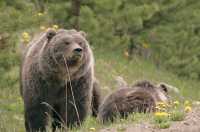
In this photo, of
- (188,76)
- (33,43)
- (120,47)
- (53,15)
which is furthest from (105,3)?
(33,43)

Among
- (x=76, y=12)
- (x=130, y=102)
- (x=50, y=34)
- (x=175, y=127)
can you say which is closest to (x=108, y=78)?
(x=76, y=12)

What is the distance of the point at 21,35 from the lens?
14375mm

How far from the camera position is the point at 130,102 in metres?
11.5

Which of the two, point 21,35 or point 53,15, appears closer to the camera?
point 21,35

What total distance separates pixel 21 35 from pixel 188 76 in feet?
42.1

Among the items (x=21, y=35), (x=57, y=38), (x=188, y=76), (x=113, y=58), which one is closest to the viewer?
(x=57, y=38)

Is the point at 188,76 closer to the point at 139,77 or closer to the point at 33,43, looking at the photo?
the point at 139,77

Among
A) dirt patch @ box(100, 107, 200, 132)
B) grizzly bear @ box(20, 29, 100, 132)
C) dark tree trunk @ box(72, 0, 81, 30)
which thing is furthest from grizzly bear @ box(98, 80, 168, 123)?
dark tree trunk @ box(72, 0, 81, 30)

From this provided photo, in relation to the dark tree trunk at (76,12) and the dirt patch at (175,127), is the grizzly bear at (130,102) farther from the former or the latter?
the dark tree trunk at (76,12)

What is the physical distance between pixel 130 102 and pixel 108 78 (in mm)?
8530

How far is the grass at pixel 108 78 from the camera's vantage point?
1378 cm

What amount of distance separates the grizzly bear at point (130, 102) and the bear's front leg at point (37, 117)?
3.54 feet

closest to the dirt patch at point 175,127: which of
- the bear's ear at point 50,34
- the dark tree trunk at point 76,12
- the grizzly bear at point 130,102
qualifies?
the grizzly bear at point 130,102

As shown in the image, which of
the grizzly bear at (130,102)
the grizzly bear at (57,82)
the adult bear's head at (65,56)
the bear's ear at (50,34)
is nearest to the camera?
the adult bear's head at (65,56)
